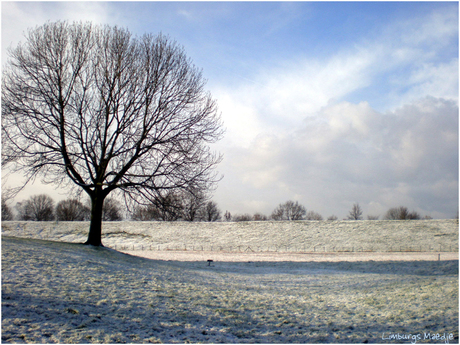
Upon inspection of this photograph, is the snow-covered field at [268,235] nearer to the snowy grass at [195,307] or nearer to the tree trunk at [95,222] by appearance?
the tree trunk at [95,222]

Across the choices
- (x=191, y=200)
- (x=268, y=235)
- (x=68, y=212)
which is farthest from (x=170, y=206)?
(x=68, y=212)

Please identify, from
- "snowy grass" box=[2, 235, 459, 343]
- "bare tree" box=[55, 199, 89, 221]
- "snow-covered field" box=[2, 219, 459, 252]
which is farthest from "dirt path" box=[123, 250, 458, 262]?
"bare tree" box=[55, 199, 89, 221]

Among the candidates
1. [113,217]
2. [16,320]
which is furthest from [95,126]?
[113,217]

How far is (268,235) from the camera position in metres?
Result: 32.2

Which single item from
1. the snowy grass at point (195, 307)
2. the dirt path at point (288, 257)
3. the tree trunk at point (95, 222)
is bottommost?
the dirt path at point (288, 257)

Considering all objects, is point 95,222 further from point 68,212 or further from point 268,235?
point 68,212

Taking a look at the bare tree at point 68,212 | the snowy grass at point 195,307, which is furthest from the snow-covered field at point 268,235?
the bare tree at point 68,212

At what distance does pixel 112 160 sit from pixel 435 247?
2964 centimetres

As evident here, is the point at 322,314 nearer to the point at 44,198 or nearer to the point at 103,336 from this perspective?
the point at 103,336

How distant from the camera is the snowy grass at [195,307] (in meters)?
4.57

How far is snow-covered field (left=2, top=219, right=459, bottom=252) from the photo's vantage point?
2984cm

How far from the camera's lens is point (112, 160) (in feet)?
A: 51.0

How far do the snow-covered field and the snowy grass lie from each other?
21.8 meters

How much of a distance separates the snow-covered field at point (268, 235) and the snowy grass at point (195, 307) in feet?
71.4
